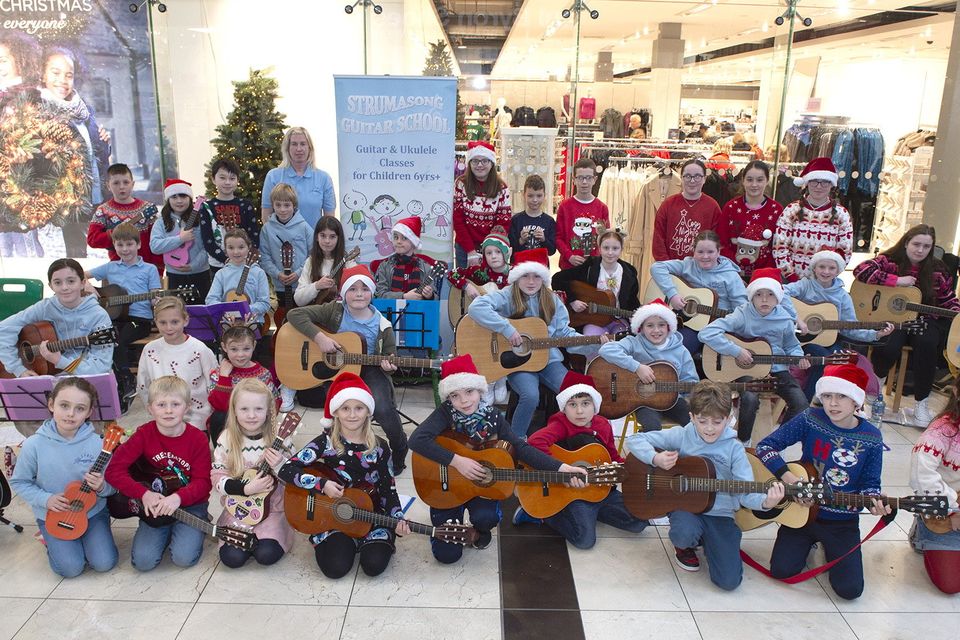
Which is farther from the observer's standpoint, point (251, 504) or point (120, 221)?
point (120, 221)

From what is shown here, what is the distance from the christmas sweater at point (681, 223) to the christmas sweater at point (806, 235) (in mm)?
494

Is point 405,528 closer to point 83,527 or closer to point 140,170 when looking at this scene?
point 83,527

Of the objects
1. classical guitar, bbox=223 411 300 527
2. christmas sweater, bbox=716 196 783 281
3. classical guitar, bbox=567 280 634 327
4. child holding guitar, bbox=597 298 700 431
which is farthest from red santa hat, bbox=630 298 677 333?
A: classical guitar, bbox=223 411 300 527

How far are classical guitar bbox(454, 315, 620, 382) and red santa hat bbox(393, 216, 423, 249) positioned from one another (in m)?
0.73

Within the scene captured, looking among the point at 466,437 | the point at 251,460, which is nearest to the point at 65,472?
the point at 251,460

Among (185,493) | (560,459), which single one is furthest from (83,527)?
(560,459)

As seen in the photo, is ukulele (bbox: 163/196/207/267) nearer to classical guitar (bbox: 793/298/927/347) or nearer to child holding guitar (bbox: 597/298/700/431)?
child holding guitar (bbox: 597/298/700/431)

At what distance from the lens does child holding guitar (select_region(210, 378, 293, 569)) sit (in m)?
3.04

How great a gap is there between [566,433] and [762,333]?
63.7 inches

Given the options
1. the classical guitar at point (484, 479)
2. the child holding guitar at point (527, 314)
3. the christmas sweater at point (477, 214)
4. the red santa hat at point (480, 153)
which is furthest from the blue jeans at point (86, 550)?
the red santa hat at point (480, 153)

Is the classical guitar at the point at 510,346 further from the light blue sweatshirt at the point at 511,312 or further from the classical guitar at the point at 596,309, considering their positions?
the classical guitar at the point at 596,309

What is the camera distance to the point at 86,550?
10.0ft

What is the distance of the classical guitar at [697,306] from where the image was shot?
15.4 feet

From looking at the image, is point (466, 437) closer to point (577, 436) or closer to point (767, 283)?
point (577, 436)
